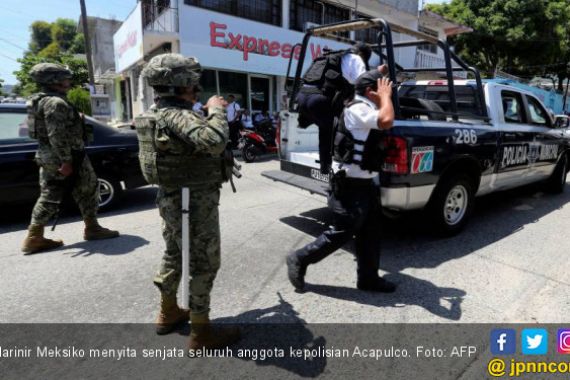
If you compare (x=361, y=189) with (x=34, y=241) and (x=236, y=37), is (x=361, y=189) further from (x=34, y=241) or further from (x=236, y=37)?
(x=236, y=37)

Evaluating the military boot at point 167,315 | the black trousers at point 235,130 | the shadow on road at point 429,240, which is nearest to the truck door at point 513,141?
the shadow on road at point 429,240

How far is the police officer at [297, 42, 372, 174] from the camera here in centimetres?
367

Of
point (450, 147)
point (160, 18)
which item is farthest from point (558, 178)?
point (160, 18)

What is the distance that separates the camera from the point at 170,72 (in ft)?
7.16

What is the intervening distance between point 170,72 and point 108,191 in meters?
3.82

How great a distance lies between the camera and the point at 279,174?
4918 millimetres

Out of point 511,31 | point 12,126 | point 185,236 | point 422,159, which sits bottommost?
point 185,236

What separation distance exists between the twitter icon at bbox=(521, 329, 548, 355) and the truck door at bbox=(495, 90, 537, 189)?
2.66 m

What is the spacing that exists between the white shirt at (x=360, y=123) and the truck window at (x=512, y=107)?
316 cm

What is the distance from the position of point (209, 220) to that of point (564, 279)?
127 inches

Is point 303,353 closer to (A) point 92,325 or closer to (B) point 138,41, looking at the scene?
(A) point 92,325

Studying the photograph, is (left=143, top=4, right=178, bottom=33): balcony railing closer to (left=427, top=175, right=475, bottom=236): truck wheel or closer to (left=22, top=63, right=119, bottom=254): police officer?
(left=22, top=63, right=119, bottom=254): police officer

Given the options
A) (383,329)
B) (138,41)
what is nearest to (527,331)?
(383,329)

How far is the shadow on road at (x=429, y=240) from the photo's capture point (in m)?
3.09
